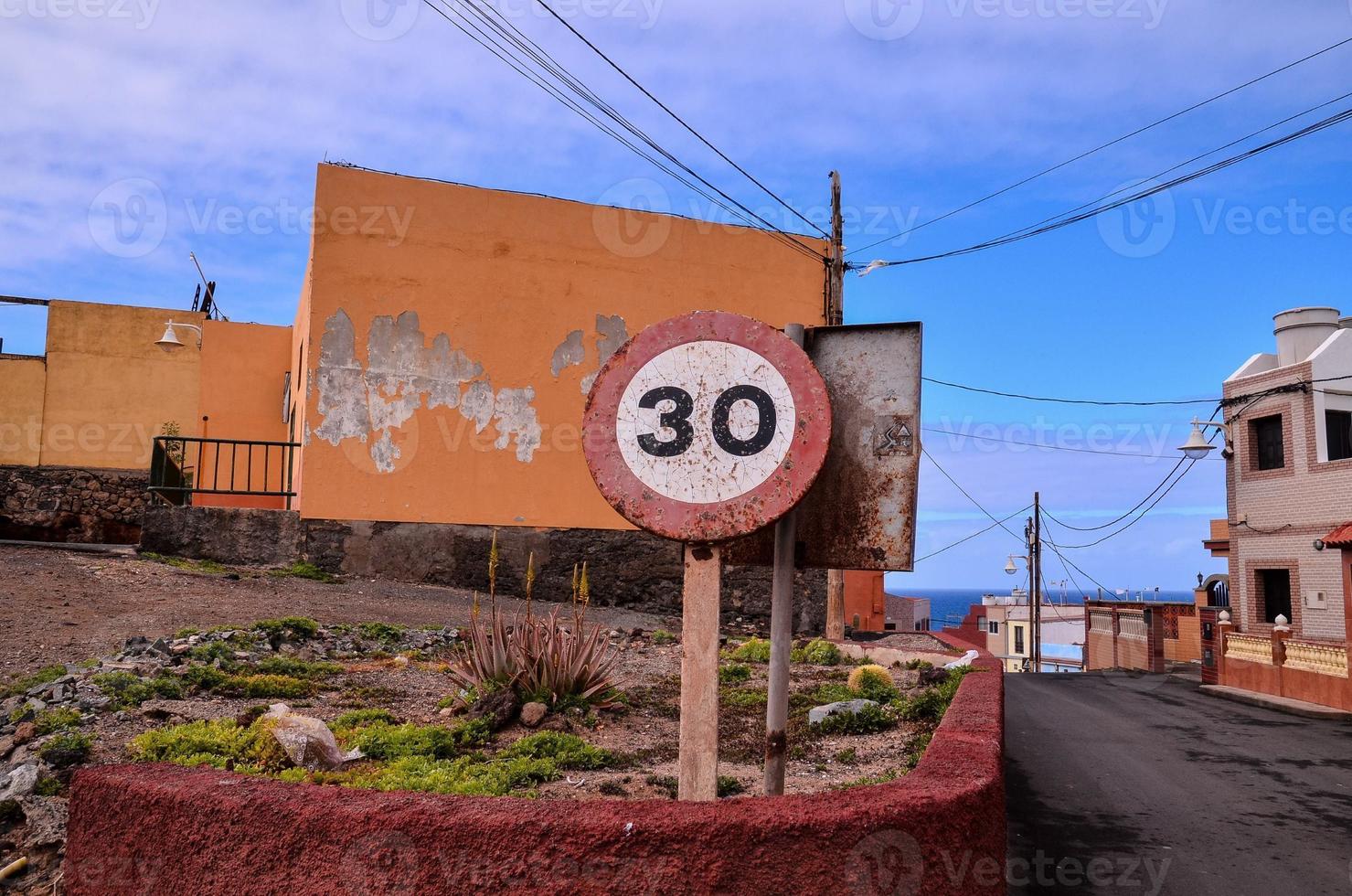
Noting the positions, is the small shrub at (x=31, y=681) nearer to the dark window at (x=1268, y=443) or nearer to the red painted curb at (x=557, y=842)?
the red painted curb at (x=557, y=842)

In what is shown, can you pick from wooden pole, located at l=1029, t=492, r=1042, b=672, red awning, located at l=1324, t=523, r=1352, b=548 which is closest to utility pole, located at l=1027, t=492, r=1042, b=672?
wooden pole, located at l=1029, t=492, r=1042, b=672

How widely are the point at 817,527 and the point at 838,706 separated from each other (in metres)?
3.23

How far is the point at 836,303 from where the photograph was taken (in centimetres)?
1586

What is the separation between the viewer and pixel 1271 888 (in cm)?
482

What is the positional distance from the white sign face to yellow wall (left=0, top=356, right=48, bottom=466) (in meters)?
23.2

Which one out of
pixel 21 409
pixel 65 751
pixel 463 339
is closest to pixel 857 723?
pixel 65 751

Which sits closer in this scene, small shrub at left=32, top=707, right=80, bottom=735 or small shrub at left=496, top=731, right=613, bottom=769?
small shrub at left=496, top=731, right=613, bottom=769

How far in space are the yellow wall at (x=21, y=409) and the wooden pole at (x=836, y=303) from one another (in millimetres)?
17298

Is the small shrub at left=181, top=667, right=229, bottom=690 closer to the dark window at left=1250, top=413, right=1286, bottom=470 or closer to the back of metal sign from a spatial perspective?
the back of metal sign

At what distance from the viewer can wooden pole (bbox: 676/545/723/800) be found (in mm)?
3141

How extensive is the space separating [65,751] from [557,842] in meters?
3.26

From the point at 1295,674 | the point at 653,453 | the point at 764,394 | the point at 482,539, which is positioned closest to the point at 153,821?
the point at 653,453

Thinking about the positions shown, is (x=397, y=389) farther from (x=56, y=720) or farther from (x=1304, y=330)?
(x=1304, y=330)

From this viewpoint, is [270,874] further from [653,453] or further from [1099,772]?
[1099,772]
